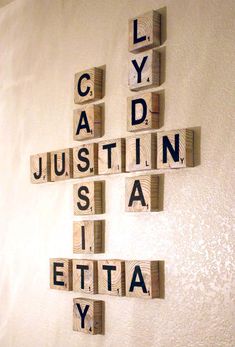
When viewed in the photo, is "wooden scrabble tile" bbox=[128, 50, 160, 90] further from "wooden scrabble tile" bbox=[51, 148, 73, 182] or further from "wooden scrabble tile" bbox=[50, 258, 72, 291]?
"wooden scrabble tile" bbox=[50, 258, 72, 291]

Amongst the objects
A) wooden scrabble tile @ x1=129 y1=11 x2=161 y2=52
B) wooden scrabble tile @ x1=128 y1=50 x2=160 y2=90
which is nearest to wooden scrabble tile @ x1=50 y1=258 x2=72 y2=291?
wooden scrabble tile @ x1=128 y1=50 x2=160 y2=90

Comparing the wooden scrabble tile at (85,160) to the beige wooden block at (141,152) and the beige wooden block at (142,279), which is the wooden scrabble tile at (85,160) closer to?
the beige wooden block at (141,152)

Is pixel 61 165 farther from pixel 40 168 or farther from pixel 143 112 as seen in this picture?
pixel 143 112

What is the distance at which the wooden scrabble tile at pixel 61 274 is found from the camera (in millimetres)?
2416

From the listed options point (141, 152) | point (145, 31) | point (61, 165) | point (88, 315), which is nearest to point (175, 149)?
point (141, 152)

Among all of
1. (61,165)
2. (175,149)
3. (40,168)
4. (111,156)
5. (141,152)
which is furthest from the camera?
(40,168)

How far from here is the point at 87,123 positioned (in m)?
2.37

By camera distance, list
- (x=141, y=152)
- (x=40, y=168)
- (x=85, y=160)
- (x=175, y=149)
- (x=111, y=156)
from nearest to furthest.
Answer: (x=175, y=149), (x=141, y=152), (x=111, y=156), (x=85, y=160), (x=40, y=168)

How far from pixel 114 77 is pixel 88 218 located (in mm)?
585

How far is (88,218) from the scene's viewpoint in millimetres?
2387

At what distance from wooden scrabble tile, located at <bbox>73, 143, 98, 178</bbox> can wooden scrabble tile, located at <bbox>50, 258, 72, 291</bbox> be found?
0.37 metres

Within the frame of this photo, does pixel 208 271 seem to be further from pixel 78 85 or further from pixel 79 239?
pixel 78 85

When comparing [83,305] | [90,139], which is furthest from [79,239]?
[90,139]

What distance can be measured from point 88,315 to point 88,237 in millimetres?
307
